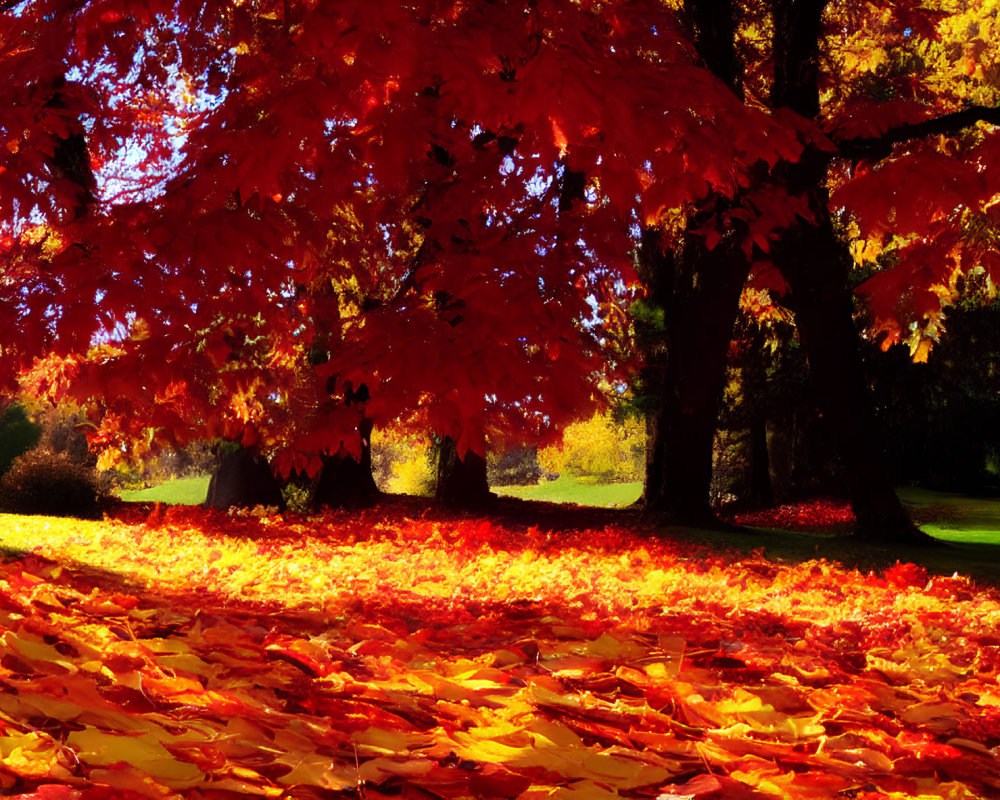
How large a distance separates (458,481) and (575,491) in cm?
Result: 1896

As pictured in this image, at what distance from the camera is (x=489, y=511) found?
12.8 m

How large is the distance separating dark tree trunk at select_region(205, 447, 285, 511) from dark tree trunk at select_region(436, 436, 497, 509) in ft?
9.96

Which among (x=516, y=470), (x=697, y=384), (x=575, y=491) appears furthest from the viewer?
(x=516, y=470)

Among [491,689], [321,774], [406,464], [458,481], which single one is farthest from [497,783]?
[406,464]

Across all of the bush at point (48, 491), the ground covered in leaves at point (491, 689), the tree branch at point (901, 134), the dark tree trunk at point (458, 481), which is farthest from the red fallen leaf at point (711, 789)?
the bush at point (48, 491)

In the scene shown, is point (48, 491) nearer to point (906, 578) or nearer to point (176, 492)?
point (906, 578)

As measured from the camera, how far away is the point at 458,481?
13.0 meters

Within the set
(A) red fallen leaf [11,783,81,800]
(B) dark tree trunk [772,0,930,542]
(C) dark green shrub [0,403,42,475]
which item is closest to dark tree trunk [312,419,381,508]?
(B) dark tree trunk [772,0,930,542]

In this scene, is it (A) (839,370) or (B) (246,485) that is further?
(B) (246,485)

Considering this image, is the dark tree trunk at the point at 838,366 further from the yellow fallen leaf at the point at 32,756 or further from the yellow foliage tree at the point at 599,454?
the yellow foliage tree at the point at 599,454

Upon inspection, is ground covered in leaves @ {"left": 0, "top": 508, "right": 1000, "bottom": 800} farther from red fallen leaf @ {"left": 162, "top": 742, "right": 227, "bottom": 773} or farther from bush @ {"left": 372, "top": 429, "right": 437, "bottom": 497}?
bush @ {"left": 372, "top": 429, "right": 437, "bottom": 497}

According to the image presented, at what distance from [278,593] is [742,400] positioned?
11747mm

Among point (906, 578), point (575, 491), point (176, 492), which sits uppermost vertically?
point (906, 578)

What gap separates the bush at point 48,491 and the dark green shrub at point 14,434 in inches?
163
